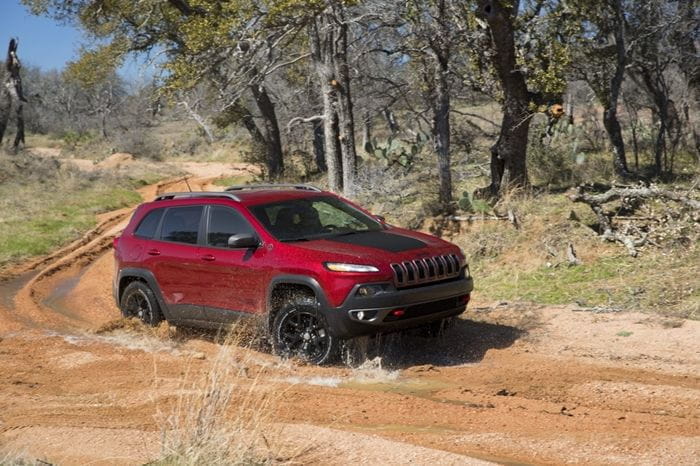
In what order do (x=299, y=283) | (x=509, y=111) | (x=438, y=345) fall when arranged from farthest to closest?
(x=509, y=111), (x=438, y=345), (x=299, y=283)

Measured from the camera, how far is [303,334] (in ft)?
27.1

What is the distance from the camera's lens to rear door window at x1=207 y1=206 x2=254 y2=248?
892 centimetres

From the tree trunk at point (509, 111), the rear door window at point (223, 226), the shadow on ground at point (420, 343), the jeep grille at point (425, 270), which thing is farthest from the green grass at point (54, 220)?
the jeep grille at point (425, 270)

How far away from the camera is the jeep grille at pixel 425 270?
796 cm

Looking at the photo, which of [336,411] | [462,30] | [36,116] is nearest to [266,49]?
[462,30]

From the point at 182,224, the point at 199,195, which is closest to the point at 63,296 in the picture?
the point at 182,224

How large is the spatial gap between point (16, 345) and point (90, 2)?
16.1 metres

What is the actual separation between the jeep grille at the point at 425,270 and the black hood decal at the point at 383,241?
8.2 inches

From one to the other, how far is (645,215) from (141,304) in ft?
24.3

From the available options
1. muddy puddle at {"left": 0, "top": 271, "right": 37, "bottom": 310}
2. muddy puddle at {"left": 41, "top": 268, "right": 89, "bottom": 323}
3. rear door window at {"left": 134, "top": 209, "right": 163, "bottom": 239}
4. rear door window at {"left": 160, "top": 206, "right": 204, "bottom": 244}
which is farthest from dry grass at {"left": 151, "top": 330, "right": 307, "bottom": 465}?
muddy puddle at {"left": 0, "top": 271, "right": 37, "bottom": 310}

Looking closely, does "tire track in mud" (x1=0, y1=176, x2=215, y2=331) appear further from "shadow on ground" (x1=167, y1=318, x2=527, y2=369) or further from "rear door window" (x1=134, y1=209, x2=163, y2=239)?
"shadow on ground" (x1=167, y1=318, x2=527, y2=369)

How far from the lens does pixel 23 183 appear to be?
95.0 ft

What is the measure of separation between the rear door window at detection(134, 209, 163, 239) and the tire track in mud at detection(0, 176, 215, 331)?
0.68m

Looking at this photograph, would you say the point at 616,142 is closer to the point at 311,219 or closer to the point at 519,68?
the point at 519,68
